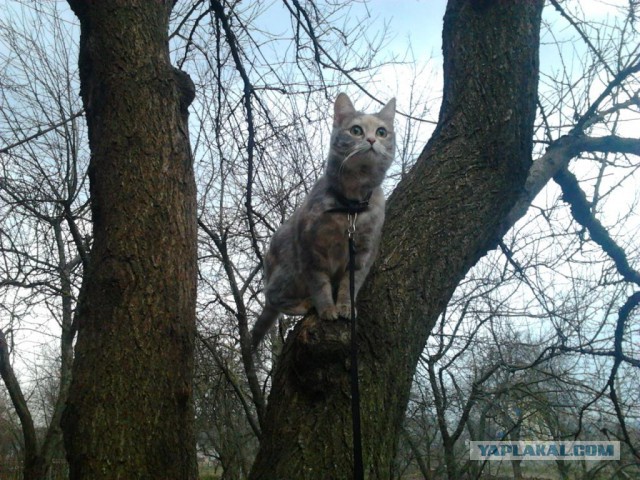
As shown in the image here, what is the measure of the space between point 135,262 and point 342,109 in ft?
5.42

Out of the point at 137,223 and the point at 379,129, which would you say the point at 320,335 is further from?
the point at 379,129

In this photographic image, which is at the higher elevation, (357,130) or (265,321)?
(357,130)

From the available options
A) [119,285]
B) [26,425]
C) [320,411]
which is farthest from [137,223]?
[26,425]

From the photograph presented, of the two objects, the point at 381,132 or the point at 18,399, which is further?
the point at 18,399

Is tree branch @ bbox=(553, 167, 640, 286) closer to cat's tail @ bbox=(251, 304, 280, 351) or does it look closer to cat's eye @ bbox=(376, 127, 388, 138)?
cat's eye @ bbox=(376, 127, 388, 138)

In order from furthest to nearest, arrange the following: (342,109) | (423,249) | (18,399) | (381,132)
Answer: (18,399), (342,109), (381,132), (423,249)

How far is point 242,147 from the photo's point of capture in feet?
15.0

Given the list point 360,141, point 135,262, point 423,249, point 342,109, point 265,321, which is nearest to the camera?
point 135,262

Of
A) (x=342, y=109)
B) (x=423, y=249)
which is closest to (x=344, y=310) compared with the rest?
(x=423, y=249)

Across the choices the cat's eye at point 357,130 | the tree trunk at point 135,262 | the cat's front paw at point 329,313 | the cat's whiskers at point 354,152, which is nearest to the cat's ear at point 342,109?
the cat's eye at point 357,130

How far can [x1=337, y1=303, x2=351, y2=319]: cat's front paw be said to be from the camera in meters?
2.38

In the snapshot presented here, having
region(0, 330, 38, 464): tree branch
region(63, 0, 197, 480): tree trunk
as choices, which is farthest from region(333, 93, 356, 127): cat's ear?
region(0, 330, 38, 464): tree branch

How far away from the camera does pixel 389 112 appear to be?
11.0ft

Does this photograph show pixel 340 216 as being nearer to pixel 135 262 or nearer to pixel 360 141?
pixel 360 141
